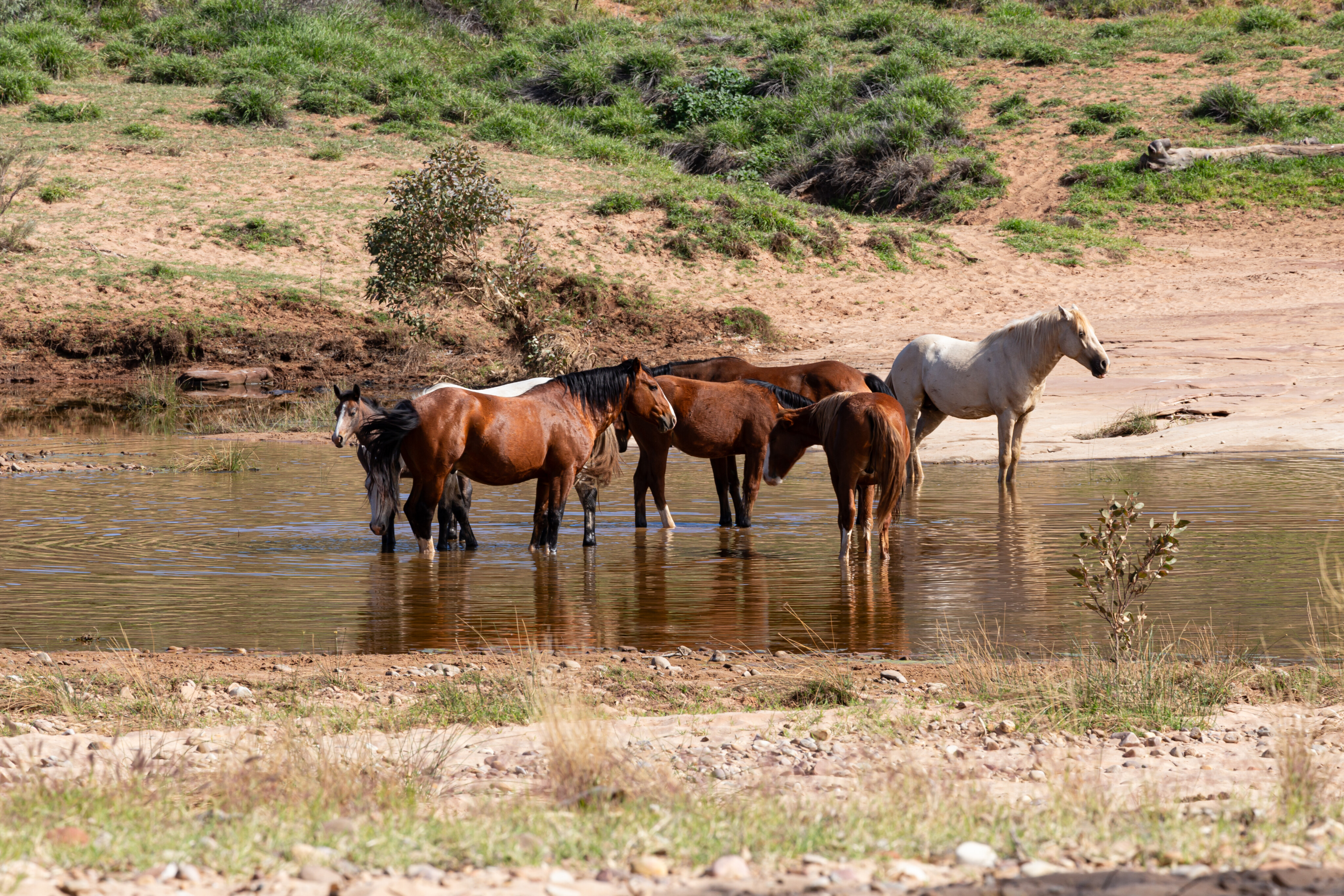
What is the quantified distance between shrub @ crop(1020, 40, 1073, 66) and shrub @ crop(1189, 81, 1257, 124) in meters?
5.75

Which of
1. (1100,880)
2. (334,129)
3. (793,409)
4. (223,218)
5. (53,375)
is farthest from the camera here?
(334,129)

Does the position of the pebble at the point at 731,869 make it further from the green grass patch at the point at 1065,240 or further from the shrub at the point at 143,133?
the shrub at the point at 143,133

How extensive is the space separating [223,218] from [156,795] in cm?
2654

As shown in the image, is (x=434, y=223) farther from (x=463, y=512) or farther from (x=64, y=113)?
(x=64, y=113)

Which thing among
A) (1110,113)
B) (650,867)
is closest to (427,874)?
(650,867)

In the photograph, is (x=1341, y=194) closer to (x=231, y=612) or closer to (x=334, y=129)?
(x=334, y=129)

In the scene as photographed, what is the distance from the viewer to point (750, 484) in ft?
37.3

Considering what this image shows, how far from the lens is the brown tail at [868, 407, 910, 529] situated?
31.0 ft

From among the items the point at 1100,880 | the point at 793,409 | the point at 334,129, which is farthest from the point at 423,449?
the point at 334,129

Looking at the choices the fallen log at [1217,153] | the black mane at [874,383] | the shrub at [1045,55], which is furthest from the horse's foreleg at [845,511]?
the shrub at [1045,55]

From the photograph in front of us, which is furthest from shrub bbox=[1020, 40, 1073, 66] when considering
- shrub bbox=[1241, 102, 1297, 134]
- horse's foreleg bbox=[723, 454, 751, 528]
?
horse's foreleg bbox=[723, 454, 751, 528]

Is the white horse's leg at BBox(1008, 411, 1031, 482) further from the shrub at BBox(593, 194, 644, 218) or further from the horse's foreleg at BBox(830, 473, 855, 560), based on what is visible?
the shrub at BBox(593, 194, 644, 218)

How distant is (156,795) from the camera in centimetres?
428

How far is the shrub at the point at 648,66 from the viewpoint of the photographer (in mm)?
41469
